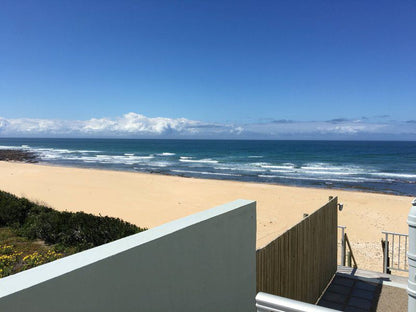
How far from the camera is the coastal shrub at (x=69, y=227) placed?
5941 millimetres

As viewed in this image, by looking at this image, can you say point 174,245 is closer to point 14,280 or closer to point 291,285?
point 14,280

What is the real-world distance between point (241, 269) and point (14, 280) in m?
2.31

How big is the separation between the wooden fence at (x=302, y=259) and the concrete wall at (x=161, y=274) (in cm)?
45

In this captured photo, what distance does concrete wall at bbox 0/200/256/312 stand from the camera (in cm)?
172

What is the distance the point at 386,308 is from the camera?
5.43m

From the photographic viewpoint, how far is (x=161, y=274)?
2410 millimetres

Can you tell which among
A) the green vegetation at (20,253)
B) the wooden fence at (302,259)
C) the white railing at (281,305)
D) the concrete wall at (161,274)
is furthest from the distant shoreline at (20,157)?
the white railing at (281,305)

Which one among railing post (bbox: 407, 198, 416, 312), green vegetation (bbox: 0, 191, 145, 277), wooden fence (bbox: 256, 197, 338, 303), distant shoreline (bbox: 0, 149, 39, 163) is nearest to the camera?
railing post (bbox: 407, 198, 416, 312)

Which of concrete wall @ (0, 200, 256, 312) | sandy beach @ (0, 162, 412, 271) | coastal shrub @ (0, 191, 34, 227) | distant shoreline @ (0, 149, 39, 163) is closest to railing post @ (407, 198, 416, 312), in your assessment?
concrete wall @ (0, 200, 256, 312)

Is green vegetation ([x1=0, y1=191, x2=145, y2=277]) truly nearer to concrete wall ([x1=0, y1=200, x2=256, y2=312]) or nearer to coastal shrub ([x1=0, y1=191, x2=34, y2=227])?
coastal shrub ([x1=0, y1=191, x2=34, y2=227])

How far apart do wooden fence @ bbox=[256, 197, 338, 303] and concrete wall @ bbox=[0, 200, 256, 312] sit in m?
0.45

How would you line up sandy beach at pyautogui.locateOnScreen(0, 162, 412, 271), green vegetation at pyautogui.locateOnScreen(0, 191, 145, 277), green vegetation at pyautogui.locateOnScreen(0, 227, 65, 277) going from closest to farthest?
1. green vegetation at pyautogui.locateOnScreen(0, 227, 65, 277)
2. green vegetation at pyautogui.locateOnScreen(0, 191, 145, 277)
3. sandy beach at pyautogui.locateOnScreen(0, 162, 412, 271)

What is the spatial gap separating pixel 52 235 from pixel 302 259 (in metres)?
4.90

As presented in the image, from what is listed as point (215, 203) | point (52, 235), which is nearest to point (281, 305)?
point (52, 235)
